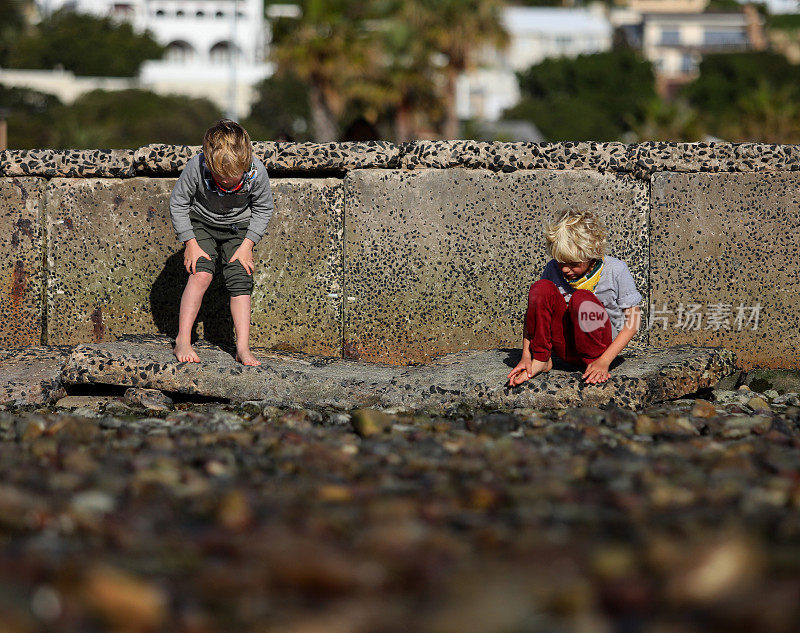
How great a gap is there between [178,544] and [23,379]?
98.6 inches

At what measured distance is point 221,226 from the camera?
4.45m

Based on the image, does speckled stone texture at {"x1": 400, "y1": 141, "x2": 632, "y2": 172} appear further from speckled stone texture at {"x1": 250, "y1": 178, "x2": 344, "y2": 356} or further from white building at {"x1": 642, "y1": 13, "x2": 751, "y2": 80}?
white building at {"x1": 642, "y1": 13, "x2": 751, "y2": 80}

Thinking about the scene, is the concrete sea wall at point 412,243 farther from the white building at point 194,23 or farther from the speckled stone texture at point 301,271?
the white building at point 194,23

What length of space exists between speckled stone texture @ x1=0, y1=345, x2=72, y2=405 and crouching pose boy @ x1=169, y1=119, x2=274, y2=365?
54cm

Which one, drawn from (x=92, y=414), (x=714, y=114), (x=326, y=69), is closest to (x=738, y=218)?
(x=92, y=414)

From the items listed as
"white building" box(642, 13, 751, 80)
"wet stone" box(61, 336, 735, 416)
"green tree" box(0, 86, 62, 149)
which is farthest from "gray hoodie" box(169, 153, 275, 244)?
"white building" box(642, 13, 751, 80)

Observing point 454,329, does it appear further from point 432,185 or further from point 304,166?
point 304,166

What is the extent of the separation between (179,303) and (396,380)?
52.9 inches

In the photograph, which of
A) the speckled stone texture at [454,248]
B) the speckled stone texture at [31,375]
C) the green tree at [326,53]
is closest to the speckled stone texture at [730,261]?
the speckled stone texture at [454,248]

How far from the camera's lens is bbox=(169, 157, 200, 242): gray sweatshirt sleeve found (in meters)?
4.34

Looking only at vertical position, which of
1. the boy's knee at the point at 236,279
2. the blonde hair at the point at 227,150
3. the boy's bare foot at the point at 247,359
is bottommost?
the boy's bare foot at the point at 247,359

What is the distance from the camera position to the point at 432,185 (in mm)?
4730

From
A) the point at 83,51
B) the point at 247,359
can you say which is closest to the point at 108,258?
the point at 247,359

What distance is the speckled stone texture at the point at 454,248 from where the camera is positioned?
467 centimetres
